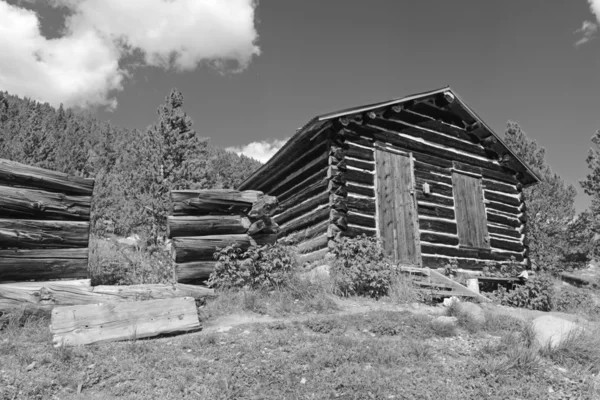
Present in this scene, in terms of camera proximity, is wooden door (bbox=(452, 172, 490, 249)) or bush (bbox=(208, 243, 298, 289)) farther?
wooden door (bbox=(452, 172, 490, 249))

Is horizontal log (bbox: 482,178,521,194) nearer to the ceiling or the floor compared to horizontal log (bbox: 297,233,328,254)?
nearer to the ceiling

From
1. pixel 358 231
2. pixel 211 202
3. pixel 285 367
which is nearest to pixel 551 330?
pixel 285 367

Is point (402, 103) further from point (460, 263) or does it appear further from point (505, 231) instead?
point (505, 231)

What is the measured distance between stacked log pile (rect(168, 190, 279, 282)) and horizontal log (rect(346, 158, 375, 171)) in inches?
143

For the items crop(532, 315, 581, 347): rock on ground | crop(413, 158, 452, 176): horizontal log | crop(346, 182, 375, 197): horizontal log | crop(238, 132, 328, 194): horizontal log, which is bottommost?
crop(532, 315, 581, 347): rock on ground

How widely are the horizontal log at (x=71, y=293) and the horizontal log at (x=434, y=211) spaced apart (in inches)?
287

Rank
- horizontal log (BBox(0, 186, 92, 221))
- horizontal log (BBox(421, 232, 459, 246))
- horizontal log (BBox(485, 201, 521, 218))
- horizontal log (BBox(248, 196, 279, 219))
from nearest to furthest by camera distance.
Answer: horizontal log (BBox(0, 186, 92, 221))
horizontal log (BBox(248, 196, 279, 219))
horizontal log (BBox(421, 232, 459, 246))
horizontal log (BBox(485, 201, 521, 218))

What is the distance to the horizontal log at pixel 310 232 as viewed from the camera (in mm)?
10211

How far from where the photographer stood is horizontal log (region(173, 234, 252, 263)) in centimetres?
695

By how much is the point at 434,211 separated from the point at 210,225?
7028 millimetres

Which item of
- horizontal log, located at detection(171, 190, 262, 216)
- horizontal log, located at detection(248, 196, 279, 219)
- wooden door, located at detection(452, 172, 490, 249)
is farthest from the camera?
wooden door, located at detection(452, 172, 490, 249)

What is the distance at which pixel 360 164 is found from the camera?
35.8 ft

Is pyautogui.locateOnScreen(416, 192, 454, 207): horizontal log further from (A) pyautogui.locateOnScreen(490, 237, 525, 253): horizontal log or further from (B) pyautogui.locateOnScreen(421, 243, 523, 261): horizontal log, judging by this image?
(A) pyautogui.locateOnScreen(490, 237, 525, 253): horizontal log

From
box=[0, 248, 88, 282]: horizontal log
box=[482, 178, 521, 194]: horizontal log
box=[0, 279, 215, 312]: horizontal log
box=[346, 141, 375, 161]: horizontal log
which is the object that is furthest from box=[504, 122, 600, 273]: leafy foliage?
box=[0, 248, 88, 282]: horizontal log
